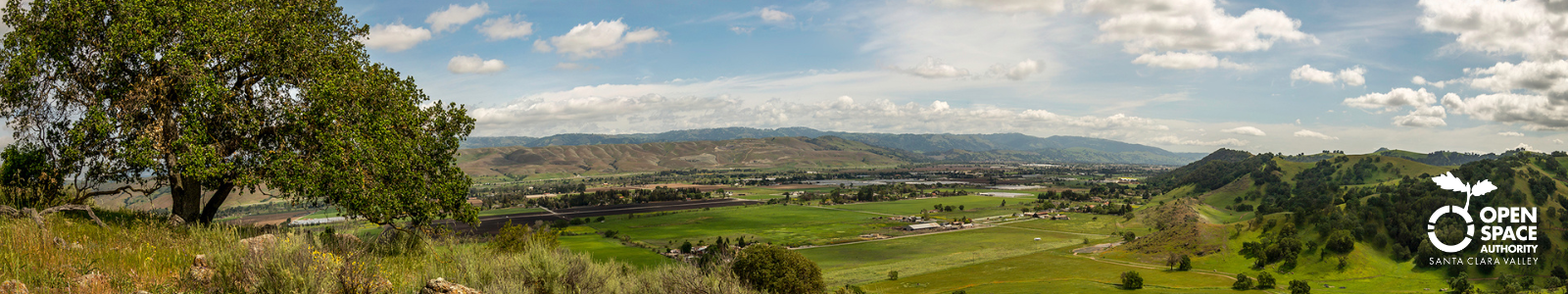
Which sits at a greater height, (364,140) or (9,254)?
(364,140)

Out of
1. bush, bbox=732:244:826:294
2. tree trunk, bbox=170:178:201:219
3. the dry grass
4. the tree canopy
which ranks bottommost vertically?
bush, bbox=732:244:826:294

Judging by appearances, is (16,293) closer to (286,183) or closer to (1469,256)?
(286,183)

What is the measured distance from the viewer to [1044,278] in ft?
336

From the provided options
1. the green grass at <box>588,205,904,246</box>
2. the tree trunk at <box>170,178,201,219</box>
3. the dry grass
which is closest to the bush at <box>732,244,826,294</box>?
the dry grass

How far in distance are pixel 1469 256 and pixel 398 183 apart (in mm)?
177492

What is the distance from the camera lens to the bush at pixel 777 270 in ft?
124

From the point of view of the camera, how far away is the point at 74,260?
1159cm

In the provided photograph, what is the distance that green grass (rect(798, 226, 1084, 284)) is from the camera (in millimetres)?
105562

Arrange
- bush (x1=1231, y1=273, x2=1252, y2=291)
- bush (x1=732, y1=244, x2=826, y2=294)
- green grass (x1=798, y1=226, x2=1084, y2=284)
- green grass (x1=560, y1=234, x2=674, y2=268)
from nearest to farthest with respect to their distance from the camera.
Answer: bush (x1=732, y1=244, x2=826, y2=294), bush (x1=1231, y1=273, x2=1252, y2=291), green grass (x1=560, y1=234, x2=674, y2=268), green grass (x1=798, y1=226, x2=1084, y2=284)

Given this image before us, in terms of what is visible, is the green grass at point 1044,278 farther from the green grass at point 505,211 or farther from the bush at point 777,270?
the green grass at point 505,211

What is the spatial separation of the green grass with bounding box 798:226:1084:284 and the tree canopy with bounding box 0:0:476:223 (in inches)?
2906

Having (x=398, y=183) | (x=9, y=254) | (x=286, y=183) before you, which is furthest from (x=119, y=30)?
(x=9, y=254)

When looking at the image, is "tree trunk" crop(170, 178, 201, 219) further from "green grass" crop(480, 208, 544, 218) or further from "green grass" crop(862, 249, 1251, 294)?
"green grass" crop(480, 208, 544, 218)

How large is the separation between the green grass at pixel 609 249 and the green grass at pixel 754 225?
28.6 ft
